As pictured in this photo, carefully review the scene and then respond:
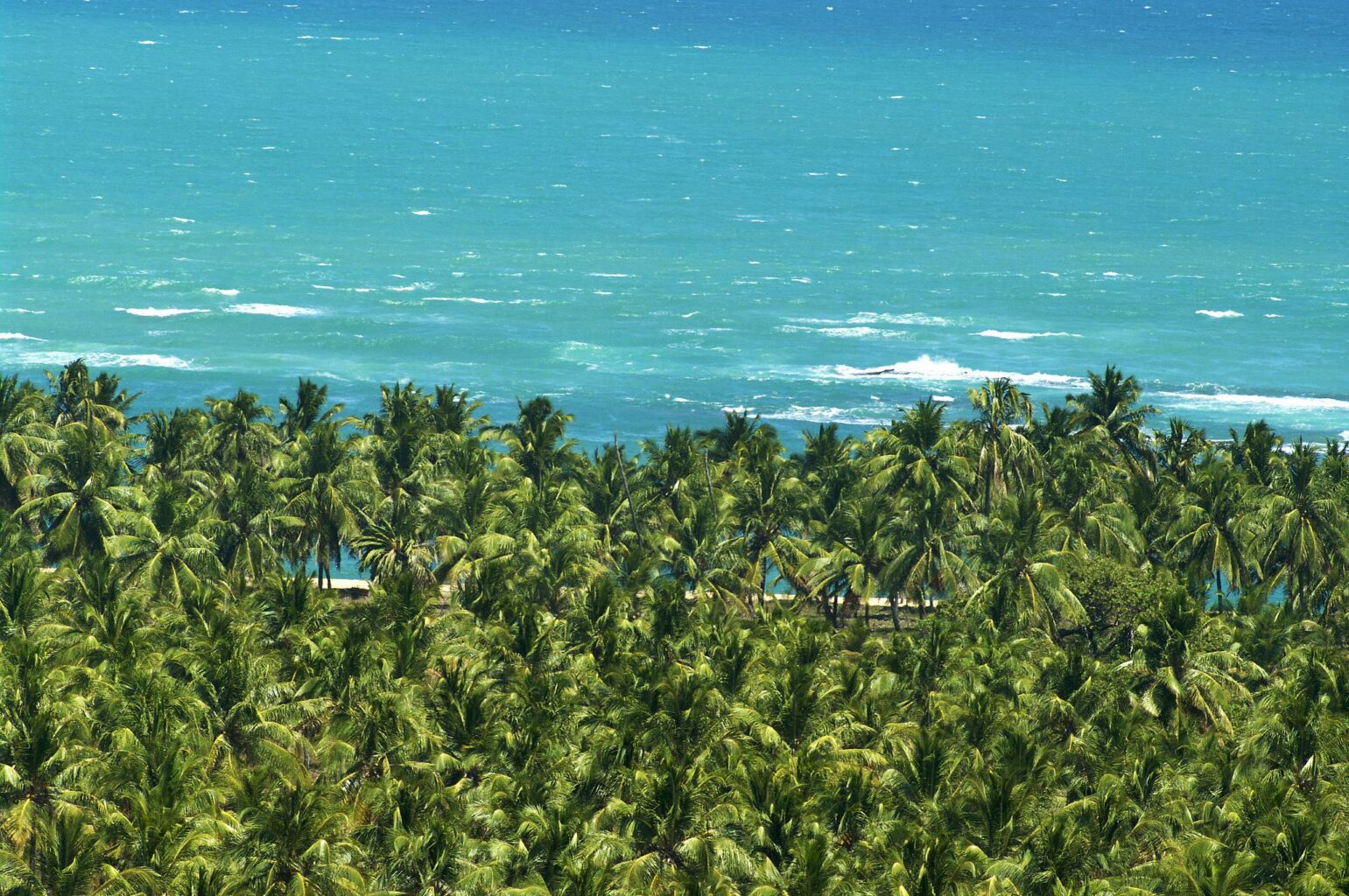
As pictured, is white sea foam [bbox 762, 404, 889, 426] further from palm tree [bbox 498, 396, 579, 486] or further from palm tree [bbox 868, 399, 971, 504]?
palm tree [bbox 498, 396, 579, 486]

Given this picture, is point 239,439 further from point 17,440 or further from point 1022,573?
point 1022,573

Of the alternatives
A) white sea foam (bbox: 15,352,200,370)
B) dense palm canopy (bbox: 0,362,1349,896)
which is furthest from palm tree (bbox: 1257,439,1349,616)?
white sea foam (bbox: 15,352,200,370)

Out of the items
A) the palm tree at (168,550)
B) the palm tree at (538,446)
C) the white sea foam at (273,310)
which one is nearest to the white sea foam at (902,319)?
the white sea foam at (273,310)

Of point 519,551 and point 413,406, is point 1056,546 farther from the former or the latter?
point 413,406

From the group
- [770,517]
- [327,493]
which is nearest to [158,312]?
[327,493]

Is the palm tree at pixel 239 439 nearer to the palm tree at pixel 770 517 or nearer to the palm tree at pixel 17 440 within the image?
the palm tree at pixel 17 440

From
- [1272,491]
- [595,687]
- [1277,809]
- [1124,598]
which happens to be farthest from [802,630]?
[1272,491]
